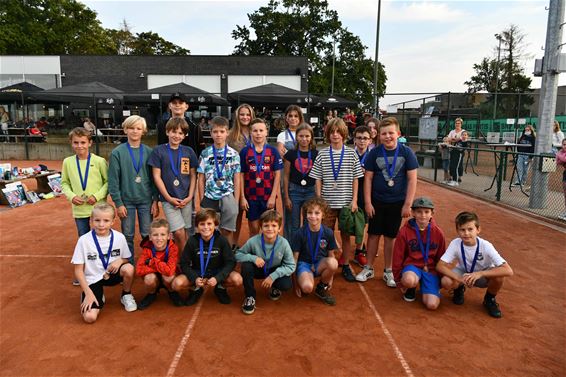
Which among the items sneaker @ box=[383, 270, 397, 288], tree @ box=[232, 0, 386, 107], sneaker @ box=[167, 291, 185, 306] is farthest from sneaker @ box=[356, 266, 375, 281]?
tree @ box=[232, 0, 386, 107]

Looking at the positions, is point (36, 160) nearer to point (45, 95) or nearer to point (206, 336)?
point (45, 95)

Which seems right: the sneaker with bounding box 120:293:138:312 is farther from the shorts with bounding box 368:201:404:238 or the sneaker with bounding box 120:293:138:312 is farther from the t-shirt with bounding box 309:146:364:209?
the shorts with bounding box 368:201:404:238

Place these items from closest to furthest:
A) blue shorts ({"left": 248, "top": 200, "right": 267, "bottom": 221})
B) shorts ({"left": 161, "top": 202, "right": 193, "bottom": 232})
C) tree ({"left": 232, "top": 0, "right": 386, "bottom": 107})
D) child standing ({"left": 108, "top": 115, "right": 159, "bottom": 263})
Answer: child standing ({"left": 108, "top": 115, "right": 159, "bottom": 263})
shorts ({"left": 161, "top": 202, "right": 193, "bottom": 232})
blue shorts ({"left": 248, "top": 200, "right": 267, "bottom": 221})
tree ({"left": 232, "top": 0, "right": 386, "bottom": 107})

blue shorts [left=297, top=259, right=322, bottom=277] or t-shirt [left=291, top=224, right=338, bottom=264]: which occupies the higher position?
t-shirt [left=291, top=224, right=338, bottom=264]

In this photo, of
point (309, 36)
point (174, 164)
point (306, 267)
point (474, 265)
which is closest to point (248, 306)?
point (306, 267)

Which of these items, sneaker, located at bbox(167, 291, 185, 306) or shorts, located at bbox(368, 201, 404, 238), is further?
shorts, located at bbox(368, 201, 404, 238)

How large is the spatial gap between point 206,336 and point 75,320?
1292mm

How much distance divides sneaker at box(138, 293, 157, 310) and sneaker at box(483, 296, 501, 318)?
3.26 meters

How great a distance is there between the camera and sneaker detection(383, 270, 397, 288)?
4480mm

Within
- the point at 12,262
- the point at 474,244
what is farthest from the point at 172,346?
the point at 12,262

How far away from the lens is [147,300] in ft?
13.0

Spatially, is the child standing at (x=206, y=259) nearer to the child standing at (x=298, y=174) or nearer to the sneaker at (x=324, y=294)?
the sneaker at (x=324, y=294)

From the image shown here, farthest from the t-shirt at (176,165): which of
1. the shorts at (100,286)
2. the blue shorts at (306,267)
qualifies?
the blue shorts at (306,267)

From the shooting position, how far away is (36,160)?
1664cm
